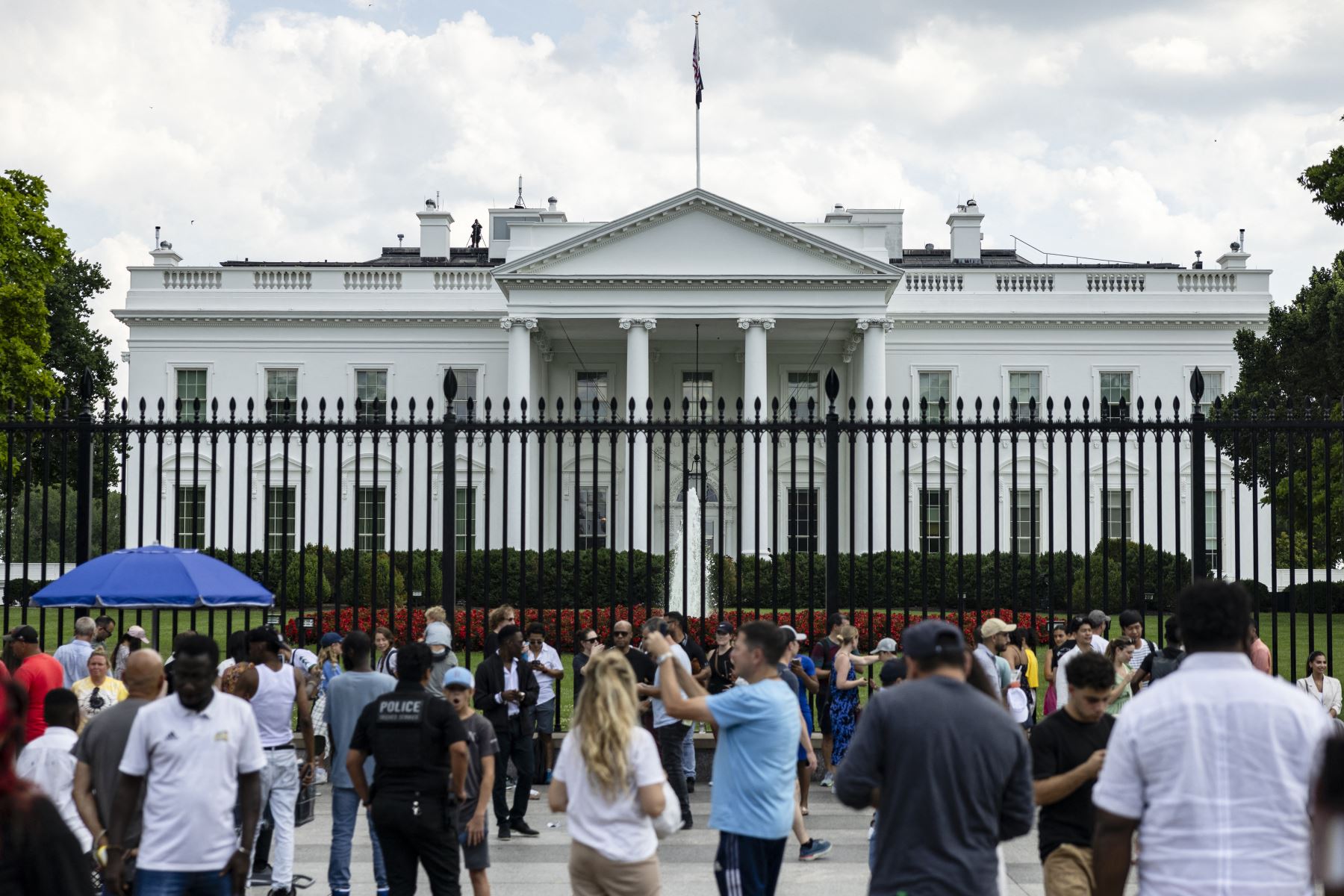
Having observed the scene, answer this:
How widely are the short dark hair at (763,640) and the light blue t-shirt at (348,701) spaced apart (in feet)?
8.58

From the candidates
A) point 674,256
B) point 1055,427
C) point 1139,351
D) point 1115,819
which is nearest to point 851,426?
point 1055,427

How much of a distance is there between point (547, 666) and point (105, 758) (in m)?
5.56

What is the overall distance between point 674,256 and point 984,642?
30.6 metres

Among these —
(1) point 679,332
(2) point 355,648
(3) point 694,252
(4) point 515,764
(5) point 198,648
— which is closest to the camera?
(5) point 198,648

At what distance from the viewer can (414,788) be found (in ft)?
20.7

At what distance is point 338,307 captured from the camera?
44.3 m

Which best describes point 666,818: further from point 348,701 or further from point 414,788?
point 348,701

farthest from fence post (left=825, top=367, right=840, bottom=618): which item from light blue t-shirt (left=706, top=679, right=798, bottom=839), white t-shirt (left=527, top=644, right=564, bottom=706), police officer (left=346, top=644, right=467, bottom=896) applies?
light blue t-shirt (left=706, top=679, right=798, bottom=839)

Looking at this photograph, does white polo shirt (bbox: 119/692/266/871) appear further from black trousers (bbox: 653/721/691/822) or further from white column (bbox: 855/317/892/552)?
white column (bbox: 855/317/892/552)

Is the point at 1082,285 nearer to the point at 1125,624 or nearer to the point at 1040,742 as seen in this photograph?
the point at 1125,624

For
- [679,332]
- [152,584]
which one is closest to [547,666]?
[152,584]

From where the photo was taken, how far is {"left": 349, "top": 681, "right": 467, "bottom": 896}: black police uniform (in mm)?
6289

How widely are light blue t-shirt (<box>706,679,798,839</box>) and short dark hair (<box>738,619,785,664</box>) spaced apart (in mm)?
171

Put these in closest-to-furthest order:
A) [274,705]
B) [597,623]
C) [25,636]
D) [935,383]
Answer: [274,705] < [25,636] < [597,623] < [935,383]
